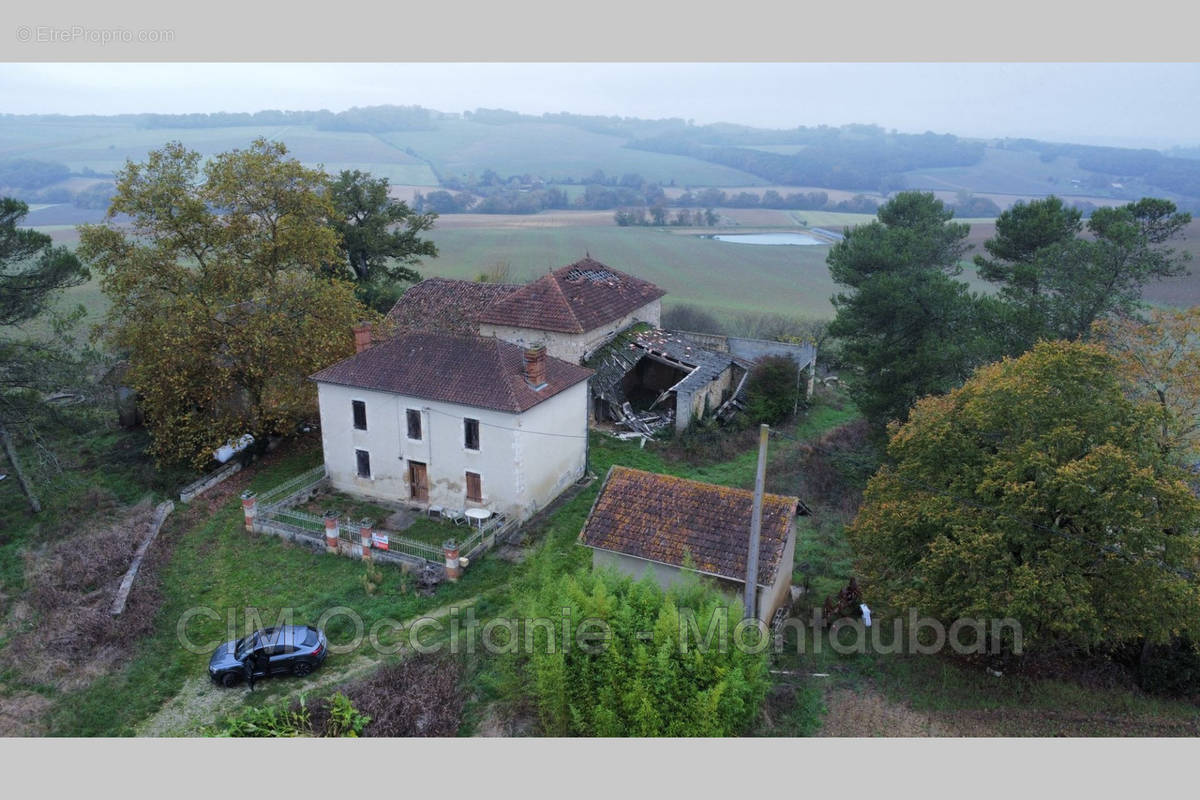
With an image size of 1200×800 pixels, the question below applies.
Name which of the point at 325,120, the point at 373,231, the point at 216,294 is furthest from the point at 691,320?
the point at 325,120

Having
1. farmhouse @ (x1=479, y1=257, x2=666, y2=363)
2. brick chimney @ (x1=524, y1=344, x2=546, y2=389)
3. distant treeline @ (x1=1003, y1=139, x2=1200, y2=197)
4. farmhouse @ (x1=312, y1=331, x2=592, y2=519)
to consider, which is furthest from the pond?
brick chimney @ (x1=524, y1=344, x2=546, y2=389)

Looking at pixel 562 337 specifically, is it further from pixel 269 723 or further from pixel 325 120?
pixel 325 120

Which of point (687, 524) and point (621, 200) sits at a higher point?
point (621, 200)

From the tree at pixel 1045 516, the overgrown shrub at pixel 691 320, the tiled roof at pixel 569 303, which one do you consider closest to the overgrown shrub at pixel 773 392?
the tiled roof at pixel 569 303

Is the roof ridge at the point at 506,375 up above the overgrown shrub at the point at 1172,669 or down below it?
above

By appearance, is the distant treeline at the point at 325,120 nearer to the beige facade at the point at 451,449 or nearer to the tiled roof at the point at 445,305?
the tiled roof at the point at 445,305

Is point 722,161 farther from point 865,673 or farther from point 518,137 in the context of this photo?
point 865,673

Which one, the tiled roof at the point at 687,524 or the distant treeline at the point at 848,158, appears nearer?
the tiled roof at the point at 687,524
